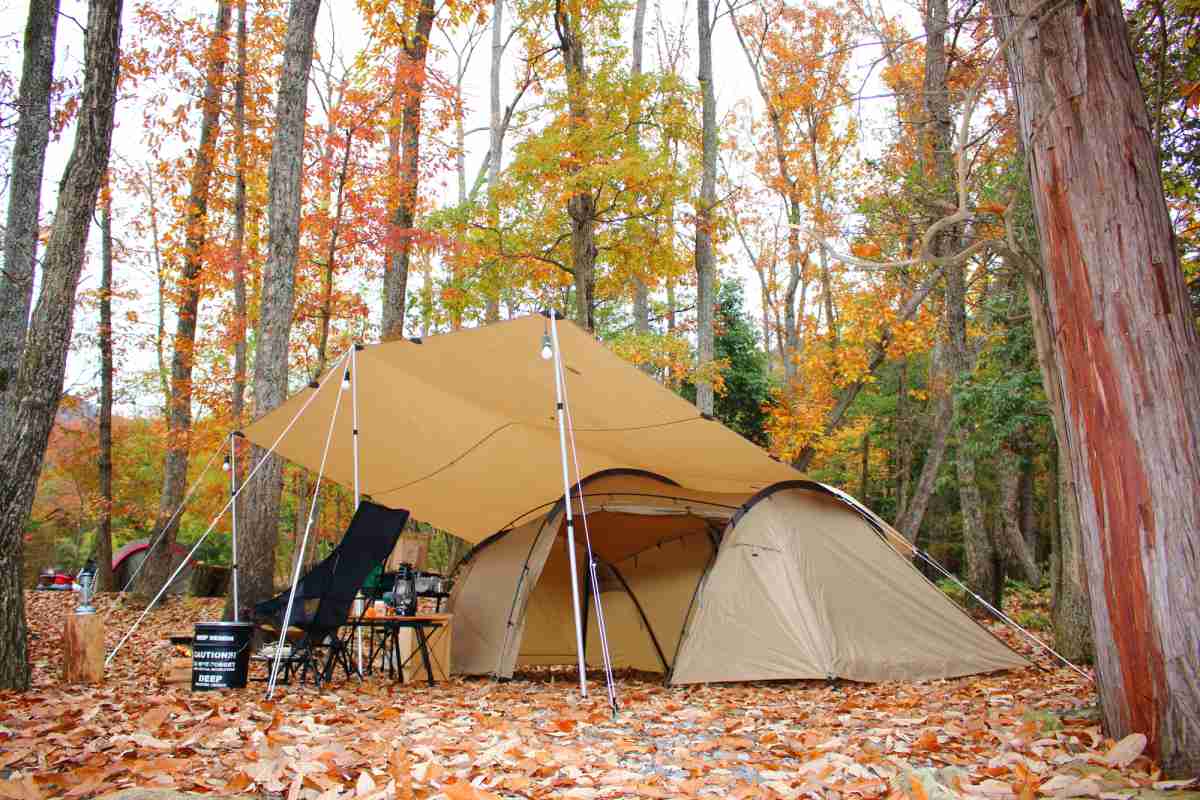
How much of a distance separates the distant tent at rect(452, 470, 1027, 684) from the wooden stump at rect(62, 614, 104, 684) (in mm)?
2199

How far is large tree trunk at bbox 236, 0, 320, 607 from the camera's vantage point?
22.0 ft

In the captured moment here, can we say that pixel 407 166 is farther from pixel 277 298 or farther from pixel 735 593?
pixel 735 593

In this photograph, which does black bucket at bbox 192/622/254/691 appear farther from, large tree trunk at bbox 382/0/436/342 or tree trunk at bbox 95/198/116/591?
tree trunk at bbox 95/198/116/591

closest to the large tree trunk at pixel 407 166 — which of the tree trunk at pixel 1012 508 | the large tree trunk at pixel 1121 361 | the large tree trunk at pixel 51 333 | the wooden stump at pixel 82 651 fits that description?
the large tree trunk at pixel 51 333

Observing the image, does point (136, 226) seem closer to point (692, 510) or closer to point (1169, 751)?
point (692, 510)

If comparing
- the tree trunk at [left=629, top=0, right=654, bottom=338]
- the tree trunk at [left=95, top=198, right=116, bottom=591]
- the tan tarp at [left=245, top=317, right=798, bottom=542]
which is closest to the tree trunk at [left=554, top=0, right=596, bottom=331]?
the tree trunk at [left=629, top=0, right=654, bottom=338]

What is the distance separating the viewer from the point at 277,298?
23.0ft

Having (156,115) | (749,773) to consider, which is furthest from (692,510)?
(156,115)

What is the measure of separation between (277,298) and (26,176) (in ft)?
6.40

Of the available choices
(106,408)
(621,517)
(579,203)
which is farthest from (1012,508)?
(106,408)

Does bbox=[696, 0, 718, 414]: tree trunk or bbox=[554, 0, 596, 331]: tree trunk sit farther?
bbox=[696, 0, 718, 414]: tree trunk

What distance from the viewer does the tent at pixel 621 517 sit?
5.23 metres

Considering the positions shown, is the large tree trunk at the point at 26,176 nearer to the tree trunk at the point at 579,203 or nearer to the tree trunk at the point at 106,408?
the tree trunk at the point at 106,408

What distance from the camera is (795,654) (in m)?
5.16
